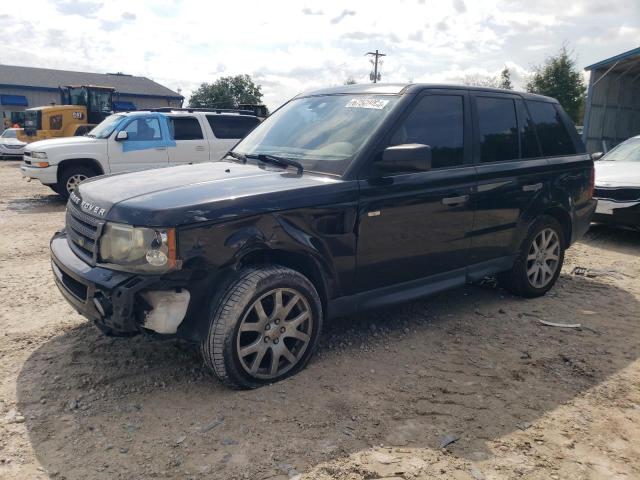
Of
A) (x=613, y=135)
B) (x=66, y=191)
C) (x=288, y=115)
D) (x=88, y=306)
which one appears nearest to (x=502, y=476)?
(x=88, y=306)

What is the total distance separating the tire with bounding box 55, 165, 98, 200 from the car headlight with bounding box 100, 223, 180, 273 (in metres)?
8.14

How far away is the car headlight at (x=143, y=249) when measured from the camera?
9.25ft

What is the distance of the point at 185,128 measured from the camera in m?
10.5

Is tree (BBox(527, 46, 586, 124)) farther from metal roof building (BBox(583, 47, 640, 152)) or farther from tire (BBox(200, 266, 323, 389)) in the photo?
tire (BBox(200, 266, 323, 389))

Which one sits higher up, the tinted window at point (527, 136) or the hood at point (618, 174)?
the tinted window at point (527, 136)

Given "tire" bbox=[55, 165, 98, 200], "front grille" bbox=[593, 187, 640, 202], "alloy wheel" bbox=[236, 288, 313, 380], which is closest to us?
"alloy wheel" bbox=[236, 288, 313, 380]

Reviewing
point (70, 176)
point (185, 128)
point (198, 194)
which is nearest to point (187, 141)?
point (185, 128)

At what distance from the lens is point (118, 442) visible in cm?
273

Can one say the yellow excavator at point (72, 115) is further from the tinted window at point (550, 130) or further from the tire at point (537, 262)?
the tire at point (537, 262)

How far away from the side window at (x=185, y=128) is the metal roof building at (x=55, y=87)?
3653 cm

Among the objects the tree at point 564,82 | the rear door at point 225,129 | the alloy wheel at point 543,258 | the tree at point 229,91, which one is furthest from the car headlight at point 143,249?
the tree at point 229,91

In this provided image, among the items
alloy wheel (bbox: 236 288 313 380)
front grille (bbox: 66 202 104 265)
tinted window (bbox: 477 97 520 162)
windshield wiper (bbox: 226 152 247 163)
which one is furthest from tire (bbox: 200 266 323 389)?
tinted window (bbox: 477 97 520 162)

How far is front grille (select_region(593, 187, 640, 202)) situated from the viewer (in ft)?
23.9

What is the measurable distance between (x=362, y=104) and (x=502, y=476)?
2.62m
